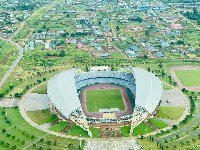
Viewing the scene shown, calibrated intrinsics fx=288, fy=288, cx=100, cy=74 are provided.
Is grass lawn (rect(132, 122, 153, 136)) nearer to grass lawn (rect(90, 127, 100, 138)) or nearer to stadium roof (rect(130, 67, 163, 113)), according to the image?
stadium roof (rect(130, 67, 163, 113))

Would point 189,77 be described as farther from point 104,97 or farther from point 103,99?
point 103,99

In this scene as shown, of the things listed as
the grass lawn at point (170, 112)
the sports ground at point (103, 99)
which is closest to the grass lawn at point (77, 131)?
the sports ground at point (103, 99)

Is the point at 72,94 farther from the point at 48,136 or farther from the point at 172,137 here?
the point at 172,137

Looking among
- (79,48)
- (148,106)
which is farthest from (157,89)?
(79,48)

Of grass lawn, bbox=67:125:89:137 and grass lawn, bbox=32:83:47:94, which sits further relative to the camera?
grass lawn, bbox=32:83:47:94

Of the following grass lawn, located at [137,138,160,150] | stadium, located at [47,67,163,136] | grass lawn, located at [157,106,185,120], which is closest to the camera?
grass lawn, located at [137,138,160,150]

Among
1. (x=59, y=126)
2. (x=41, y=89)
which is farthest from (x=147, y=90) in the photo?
(x=41, y=89)

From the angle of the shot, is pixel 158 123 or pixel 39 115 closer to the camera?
pixel 158 123

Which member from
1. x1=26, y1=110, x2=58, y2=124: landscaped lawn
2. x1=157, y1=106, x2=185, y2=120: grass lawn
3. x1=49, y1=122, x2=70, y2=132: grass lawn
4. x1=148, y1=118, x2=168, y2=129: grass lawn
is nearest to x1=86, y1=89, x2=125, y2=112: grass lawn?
x1=148, y1=118, x2=168, y2=129: grass lawn
